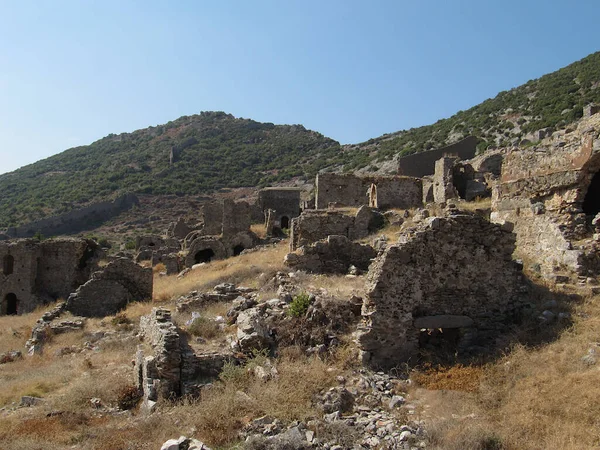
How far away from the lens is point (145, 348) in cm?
927

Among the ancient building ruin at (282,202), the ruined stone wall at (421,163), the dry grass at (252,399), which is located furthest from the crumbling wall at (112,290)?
the ruined stone wall at (421,163)

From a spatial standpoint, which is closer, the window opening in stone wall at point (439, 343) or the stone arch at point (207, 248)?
the window opening in stone wall at point (439, 343)

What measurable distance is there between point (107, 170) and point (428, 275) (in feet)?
286

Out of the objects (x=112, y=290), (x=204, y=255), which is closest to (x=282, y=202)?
(x=204, y=255)

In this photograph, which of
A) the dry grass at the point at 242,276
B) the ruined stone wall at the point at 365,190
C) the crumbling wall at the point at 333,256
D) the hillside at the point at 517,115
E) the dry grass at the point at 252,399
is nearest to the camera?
the dry grass at the point at 252,399

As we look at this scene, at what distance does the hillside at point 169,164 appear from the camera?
74375mm

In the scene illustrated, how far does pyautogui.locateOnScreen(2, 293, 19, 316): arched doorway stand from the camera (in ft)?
71.3

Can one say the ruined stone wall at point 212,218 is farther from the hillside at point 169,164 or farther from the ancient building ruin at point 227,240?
the hillside at point 169,164

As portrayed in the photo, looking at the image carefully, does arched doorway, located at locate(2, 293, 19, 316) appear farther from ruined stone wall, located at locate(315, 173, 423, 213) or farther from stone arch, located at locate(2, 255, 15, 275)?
ruined stone wall, located at locate(315, 173, 423, 213)

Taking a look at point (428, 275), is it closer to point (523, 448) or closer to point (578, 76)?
point (523, 448)

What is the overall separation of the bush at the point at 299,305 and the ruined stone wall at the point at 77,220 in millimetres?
57728

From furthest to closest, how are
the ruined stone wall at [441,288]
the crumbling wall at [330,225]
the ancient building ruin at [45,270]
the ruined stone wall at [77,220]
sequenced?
the ruined stone wall at [77,220] → the ancient building ruin at [45,270] → the crumbling wall at [330,225] → the ruined stone wall at [441,288]

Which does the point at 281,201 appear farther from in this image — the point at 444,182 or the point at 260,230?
the point at 444,182

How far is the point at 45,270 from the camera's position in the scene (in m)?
21.5
